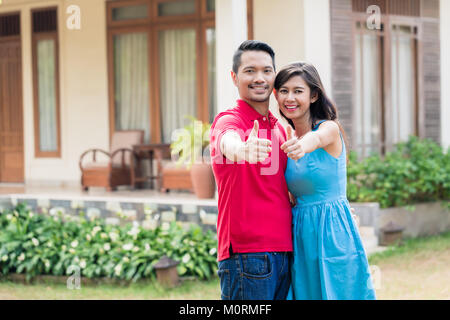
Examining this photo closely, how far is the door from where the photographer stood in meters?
9.68

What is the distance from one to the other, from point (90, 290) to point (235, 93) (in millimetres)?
2278

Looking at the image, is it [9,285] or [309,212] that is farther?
[9,285]

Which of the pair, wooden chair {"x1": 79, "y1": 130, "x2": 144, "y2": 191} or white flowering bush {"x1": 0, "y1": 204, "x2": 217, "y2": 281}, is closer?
white flowering bush {"x1": 0, "y1": 204, "x2": 217, "y2": 281}

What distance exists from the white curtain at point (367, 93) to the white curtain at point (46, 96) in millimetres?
4716

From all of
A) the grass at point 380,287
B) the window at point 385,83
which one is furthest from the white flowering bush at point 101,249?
the window at point 385,83

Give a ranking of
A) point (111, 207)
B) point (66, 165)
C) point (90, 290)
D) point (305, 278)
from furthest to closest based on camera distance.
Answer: point (66, 165) → point (111, 207) → point (90, 290) → point (305, 278)

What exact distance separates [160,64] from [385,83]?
10.5 feet

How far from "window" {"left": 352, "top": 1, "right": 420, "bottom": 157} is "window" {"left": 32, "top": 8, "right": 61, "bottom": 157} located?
461 centimetres

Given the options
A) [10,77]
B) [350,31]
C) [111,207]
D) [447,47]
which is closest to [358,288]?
[111,207]

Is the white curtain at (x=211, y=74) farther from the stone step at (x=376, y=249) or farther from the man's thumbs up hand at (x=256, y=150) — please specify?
the man's thumbs up hand at (x=256, y=150)

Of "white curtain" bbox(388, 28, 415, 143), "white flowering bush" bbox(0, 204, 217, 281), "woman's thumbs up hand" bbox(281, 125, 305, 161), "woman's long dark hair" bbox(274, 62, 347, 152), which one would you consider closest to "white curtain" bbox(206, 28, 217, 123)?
"white curtain" bbox(388, 28, 415, 143)

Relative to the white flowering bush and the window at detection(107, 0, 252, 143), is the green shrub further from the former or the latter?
the window at detection(107, 0, 252, 143)

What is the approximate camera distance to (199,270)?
5.14 m

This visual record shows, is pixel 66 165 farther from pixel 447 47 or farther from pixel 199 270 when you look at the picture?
pixel 447 47
